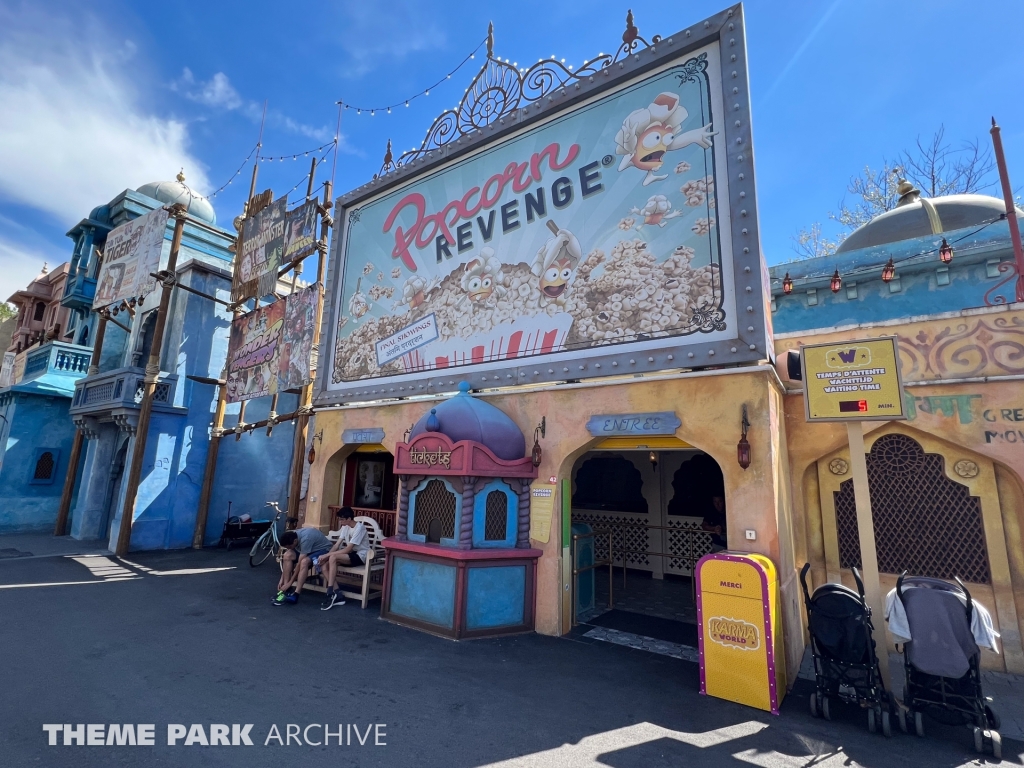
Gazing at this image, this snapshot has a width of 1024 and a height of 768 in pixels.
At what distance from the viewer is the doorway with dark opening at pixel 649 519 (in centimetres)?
991

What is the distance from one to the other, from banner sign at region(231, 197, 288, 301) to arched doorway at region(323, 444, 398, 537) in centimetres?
556

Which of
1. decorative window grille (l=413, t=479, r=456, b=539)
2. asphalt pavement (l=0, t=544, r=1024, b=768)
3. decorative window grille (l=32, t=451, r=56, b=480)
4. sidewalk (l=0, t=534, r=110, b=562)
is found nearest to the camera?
asphalt pavement (l=0, t=544, r=1024, b=768)

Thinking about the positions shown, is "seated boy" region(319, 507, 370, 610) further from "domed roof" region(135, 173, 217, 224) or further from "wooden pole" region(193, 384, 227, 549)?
"domed roof" region(135, 173, 217, 224)

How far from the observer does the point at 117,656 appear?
595cm

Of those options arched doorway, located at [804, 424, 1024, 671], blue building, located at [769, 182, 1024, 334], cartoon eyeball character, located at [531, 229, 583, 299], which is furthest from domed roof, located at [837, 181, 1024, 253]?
cartoon eyeball character, located at [531, 229, 583, 299]

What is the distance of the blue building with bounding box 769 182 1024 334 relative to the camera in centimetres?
1025

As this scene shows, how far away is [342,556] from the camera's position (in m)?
9.01

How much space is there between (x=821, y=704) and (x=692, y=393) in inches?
144

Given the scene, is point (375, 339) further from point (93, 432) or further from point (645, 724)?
point (93, 432)

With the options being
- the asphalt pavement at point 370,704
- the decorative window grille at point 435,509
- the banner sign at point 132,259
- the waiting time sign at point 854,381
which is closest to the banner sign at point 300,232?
the banner sign at point 132,259

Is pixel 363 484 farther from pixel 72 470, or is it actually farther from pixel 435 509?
pixel 72 470

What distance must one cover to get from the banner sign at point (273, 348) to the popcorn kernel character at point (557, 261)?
21.0ft

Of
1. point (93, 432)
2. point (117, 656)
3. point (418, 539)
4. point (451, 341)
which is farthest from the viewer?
point (93, 432)

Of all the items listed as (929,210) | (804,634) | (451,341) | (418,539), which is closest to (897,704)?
(804,634)
